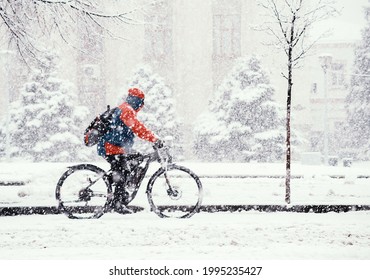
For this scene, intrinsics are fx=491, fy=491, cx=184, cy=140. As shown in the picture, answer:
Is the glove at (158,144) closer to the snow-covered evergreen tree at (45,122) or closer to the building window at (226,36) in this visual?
the snow-covered evergreen tree at (45,122)

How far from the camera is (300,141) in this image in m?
23.5

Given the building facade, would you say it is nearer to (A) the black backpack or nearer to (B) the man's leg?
(B) the man's leg

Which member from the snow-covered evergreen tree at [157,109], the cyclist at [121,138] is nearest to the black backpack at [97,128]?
the cyclist at [121,138]

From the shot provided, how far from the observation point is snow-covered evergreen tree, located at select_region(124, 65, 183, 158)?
25797mm

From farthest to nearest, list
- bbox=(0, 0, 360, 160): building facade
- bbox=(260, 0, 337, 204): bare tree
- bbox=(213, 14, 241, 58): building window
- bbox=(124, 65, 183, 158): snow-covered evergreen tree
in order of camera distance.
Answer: bbox=(213, 14, 241, 58): building window < bbox=(0, 0, 360, 160): building facade < bbox=(124, 65, 183, 158): snow-covered evergreen tree < bbox=(260, 0, 337, 204): bare tree

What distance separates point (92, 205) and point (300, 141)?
1817 cm

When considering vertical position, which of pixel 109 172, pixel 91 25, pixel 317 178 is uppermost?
pixel 91 25

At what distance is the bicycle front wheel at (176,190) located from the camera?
6.52 metres

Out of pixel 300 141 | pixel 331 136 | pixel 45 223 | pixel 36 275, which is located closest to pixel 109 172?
pixel 45 223

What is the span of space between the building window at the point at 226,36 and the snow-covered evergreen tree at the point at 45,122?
367 inches

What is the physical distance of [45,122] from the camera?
24.7m

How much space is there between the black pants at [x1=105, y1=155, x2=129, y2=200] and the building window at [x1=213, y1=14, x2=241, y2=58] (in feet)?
73.4

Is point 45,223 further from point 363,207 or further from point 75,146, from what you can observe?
point 75,146

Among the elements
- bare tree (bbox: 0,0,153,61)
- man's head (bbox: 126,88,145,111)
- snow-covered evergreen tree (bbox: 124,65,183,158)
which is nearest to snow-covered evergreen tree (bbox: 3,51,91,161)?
snow-covered evergreen tree (bbox: 124,65,183,158)
